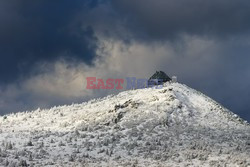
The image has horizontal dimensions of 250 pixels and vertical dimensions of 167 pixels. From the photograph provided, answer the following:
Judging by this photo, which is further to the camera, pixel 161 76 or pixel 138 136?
pixel 161 76

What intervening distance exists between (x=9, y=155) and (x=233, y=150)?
67.9 ft

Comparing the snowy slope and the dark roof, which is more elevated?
the dark roof

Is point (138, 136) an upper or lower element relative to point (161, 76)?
lower

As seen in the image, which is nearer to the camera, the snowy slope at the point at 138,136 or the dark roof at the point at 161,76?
the snowy slope at the point at 138,136

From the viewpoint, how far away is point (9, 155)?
22375mm

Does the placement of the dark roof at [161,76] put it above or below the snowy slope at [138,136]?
above

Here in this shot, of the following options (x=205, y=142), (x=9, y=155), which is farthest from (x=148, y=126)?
(x=9, y=155)

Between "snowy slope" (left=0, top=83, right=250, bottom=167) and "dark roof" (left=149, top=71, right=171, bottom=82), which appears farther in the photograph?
"dark roof" (left=149, top=71, right=171, bottom=82)

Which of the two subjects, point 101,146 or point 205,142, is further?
point 205,142

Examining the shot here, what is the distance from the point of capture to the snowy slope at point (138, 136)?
24100 millimetres

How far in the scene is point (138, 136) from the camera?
107 ft

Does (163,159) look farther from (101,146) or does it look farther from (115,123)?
(115,123)

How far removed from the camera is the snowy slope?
24.1 meters

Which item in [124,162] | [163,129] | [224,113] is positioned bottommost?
[124,162]
